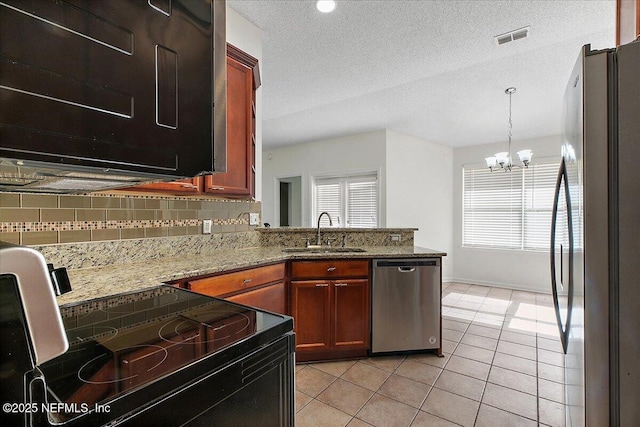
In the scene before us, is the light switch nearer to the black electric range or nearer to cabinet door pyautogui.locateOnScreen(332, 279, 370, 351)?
cabinet door pyautogui.locateOnScreen(332, 279, 370, 351)

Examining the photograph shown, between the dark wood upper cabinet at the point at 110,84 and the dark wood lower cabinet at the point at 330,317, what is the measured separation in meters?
2.08

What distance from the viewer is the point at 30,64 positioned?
380mm

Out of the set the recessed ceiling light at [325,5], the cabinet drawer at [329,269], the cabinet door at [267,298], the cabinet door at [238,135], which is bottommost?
the cabinet door at [267,298]

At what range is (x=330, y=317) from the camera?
2.56 m

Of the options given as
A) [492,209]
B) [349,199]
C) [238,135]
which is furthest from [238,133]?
[492,209]

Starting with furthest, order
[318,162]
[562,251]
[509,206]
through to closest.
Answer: [318,162]
[509,206]
[562,251]

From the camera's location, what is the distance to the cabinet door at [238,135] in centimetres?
233

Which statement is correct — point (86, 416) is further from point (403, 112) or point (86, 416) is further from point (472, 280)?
point (472, 280)

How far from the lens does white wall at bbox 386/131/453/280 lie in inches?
202

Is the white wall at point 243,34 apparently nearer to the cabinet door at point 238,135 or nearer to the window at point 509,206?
the cabinet door at point 238,135

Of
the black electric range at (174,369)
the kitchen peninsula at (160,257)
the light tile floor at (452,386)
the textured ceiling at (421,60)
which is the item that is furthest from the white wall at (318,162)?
the black electric range at (174,369)

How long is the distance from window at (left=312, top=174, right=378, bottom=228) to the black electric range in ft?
14.7

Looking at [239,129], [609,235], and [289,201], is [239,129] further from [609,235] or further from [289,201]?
[289,201]

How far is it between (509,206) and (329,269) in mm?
4481
